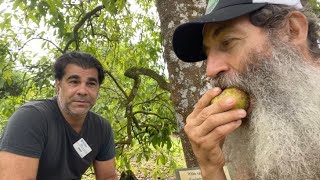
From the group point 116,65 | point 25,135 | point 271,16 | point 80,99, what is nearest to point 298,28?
point 271,16

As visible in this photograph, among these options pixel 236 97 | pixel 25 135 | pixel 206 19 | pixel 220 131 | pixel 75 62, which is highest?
pixel 75 62

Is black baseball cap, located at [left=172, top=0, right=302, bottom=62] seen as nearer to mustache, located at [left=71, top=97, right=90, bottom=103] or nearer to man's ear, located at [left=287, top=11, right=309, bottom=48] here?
man's ear, located at [left=287, top=11, right=309, bottom=48]

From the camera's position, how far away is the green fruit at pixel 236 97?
151cm

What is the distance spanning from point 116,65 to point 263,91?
166 inches

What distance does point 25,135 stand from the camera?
291cm

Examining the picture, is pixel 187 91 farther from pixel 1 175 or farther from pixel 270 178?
pixel 1 175

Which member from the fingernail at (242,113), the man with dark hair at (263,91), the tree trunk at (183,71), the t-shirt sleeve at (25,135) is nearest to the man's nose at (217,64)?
the man with dark hair at (263,91)

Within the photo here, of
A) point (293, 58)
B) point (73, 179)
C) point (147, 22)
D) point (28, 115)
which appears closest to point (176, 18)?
point (293, 58)

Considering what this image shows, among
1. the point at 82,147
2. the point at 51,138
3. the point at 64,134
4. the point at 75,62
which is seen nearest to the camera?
the point at 51,138

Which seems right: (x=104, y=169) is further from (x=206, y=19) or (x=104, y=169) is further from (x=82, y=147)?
(x=206, y=19)

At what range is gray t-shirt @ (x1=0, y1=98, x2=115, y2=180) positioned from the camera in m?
2.91

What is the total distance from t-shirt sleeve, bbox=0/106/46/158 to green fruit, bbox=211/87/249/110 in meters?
1.84

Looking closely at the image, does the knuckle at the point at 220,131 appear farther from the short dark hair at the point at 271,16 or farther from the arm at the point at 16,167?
the arm at the point at 16,167

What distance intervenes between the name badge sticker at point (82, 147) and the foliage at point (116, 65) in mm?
957
